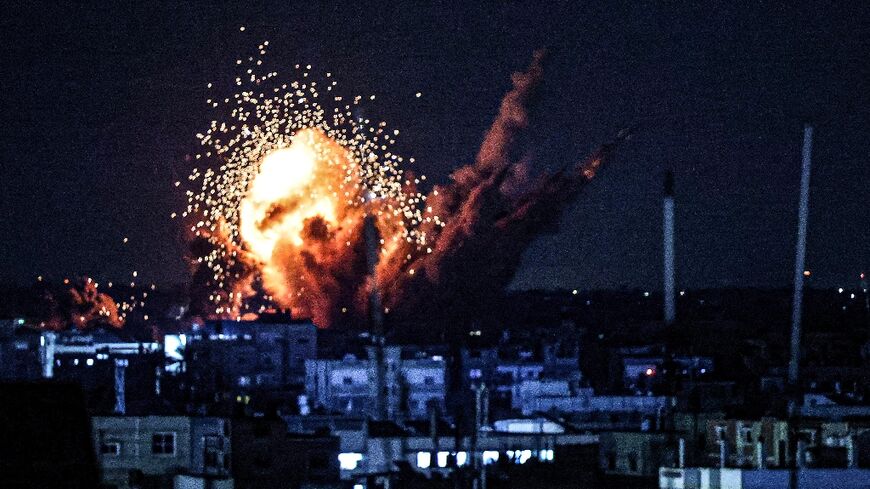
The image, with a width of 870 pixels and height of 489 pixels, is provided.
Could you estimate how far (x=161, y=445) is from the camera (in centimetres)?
2736

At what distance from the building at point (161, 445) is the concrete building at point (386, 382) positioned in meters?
22.9

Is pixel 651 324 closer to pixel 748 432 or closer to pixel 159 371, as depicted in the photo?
pixel 159 371

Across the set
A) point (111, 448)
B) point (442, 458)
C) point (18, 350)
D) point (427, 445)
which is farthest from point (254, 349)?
point (111, 448)

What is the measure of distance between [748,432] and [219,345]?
31783 millimetres

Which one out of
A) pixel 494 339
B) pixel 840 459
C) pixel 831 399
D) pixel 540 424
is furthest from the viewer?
pixel 494 339

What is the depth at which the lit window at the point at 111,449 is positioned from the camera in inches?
1045

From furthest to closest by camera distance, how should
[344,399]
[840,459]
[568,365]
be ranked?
[568,365]
[344,399]
[840,459]

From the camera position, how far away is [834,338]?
67.8 meters

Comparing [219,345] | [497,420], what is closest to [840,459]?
[497,420]

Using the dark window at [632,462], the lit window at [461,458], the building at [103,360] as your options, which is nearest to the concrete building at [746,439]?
the dark window at [632,462]

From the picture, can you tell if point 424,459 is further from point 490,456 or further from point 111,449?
point 111,449

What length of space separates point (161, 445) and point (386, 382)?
25.4m

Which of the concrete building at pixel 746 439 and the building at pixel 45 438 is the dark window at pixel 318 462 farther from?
the building at pixel 45 438

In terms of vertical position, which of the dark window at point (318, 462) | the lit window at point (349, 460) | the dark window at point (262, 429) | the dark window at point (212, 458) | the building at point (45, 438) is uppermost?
the building at point (45, 438)
